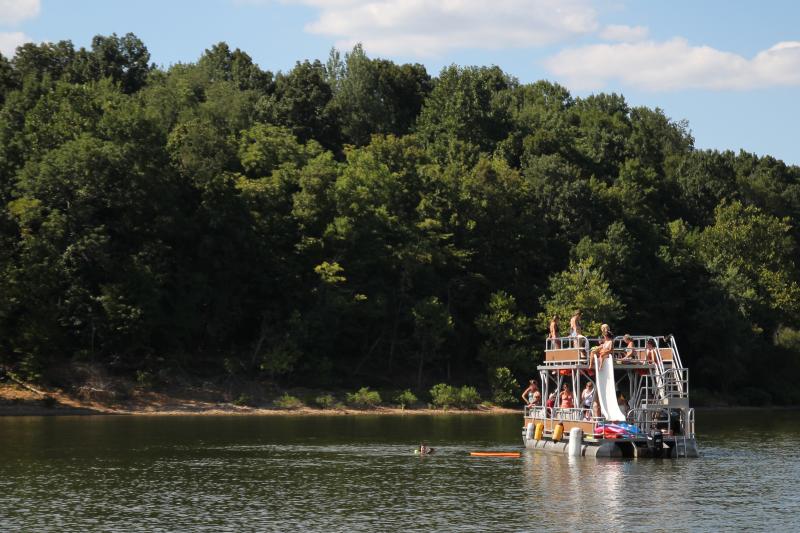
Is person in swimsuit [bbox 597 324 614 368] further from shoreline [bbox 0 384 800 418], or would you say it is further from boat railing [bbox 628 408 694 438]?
shoreline [bbox 0 384 800 418]

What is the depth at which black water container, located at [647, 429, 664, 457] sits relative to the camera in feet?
189

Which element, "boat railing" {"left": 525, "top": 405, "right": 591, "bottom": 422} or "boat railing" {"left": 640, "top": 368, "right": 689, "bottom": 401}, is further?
"boat railing" {"left": 525, "top": 405, "right": 591, "bottom": 422}

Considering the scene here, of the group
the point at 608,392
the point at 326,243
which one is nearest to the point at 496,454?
the point at 608,392

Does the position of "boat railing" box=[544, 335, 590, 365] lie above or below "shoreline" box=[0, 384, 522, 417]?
above

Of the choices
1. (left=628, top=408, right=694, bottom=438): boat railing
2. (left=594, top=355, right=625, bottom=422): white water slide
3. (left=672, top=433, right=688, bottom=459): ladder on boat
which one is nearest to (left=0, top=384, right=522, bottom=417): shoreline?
(left=594, top=355, right=625, bottom=422): white water slide

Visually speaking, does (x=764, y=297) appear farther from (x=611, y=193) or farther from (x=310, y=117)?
(x=310, y=117)


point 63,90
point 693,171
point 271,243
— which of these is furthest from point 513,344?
point 693,171

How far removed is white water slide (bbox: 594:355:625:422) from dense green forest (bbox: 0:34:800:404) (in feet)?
145

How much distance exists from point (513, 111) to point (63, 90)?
8367 centimetres

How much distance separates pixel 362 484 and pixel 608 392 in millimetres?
15276

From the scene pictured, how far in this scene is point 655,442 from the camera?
2265 inches

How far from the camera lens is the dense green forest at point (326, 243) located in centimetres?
9212

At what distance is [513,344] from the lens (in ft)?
352

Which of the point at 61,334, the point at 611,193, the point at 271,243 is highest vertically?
the point at 611,193
